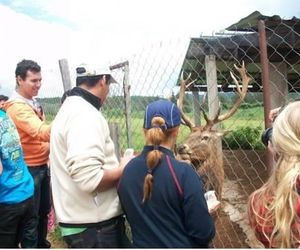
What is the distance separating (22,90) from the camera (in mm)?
4246

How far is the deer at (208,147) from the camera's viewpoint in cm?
469

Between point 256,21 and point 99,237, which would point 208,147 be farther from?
point 99,237

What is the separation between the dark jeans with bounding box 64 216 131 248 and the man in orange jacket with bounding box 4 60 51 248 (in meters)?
1.50

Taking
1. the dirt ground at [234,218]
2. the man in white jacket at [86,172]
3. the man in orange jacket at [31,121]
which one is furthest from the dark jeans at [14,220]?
the dirt ground at [234,218]

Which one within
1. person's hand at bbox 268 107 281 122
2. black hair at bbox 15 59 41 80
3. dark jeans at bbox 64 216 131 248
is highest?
black hair at bbox 15 59 41 80

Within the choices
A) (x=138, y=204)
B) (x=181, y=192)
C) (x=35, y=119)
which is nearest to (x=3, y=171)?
(x=35, y=119)

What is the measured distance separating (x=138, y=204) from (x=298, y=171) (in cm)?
82

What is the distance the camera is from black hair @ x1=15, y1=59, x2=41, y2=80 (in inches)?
167

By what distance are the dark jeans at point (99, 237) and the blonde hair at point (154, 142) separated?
0.47 meters

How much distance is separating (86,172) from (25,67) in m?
2.10

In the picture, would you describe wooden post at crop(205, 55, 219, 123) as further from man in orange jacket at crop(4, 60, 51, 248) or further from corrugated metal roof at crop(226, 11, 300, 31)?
man in orange jacket at crop(4, 60, 51, 248)

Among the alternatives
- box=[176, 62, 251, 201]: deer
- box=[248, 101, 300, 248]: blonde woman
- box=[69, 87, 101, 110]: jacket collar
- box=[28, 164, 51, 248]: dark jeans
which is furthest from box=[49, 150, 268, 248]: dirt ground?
box=[248, 101, 300, 248]: blonde woman

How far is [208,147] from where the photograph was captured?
16.2ft

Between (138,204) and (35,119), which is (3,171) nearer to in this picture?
(35,119)
